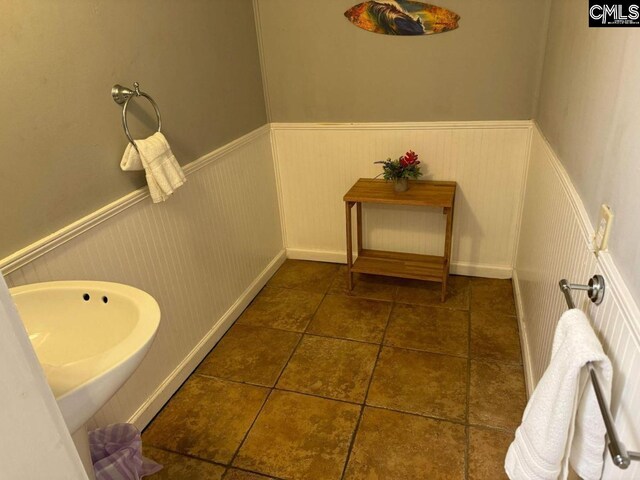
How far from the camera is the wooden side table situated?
2401mm

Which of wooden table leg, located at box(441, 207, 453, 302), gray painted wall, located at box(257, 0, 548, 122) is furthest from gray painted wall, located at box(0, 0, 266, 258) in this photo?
wooden table leg, located at box(441, 207, 453, 302)

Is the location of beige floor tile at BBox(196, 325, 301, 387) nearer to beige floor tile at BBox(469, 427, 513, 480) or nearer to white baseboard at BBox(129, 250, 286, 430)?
white baseboard at BBox(129, 250, 286, 430)

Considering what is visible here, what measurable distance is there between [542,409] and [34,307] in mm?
1316

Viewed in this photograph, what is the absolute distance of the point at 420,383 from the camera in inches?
78.9

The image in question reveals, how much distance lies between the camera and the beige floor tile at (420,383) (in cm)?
188

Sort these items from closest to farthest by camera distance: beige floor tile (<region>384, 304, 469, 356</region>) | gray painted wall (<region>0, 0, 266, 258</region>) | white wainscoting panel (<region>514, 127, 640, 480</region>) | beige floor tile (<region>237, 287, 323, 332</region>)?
1. white wainscoting panel (<region>514, 127, 640, 480</region>)
2. gray painted wall (<region>0, 0, 266, 258</region>)
3. beige floor tile (<region>384, 304, 469, 356</region>)
4. beige floor tile (<region>237, 287, 323, 332</region>)

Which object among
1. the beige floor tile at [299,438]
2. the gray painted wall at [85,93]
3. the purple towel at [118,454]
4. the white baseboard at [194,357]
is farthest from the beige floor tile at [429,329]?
the gray painted wall at [85,93]

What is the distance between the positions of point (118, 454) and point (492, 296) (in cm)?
207

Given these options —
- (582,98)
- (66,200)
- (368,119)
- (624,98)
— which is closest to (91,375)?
(66,200)

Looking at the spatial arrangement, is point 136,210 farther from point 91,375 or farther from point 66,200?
point 91,375

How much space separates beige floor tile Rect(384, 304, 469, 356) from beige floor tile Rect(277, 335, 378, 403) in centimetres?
18

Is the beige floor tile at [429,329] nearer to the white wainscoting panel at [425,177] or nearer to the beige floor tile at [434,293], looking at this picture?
the beige floor tile at [434,293]

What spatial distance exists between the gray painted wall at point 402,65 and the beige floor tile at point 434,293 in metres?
1.00

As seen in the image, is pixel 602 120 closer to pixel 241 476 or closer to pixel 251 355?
pixel 241 476
